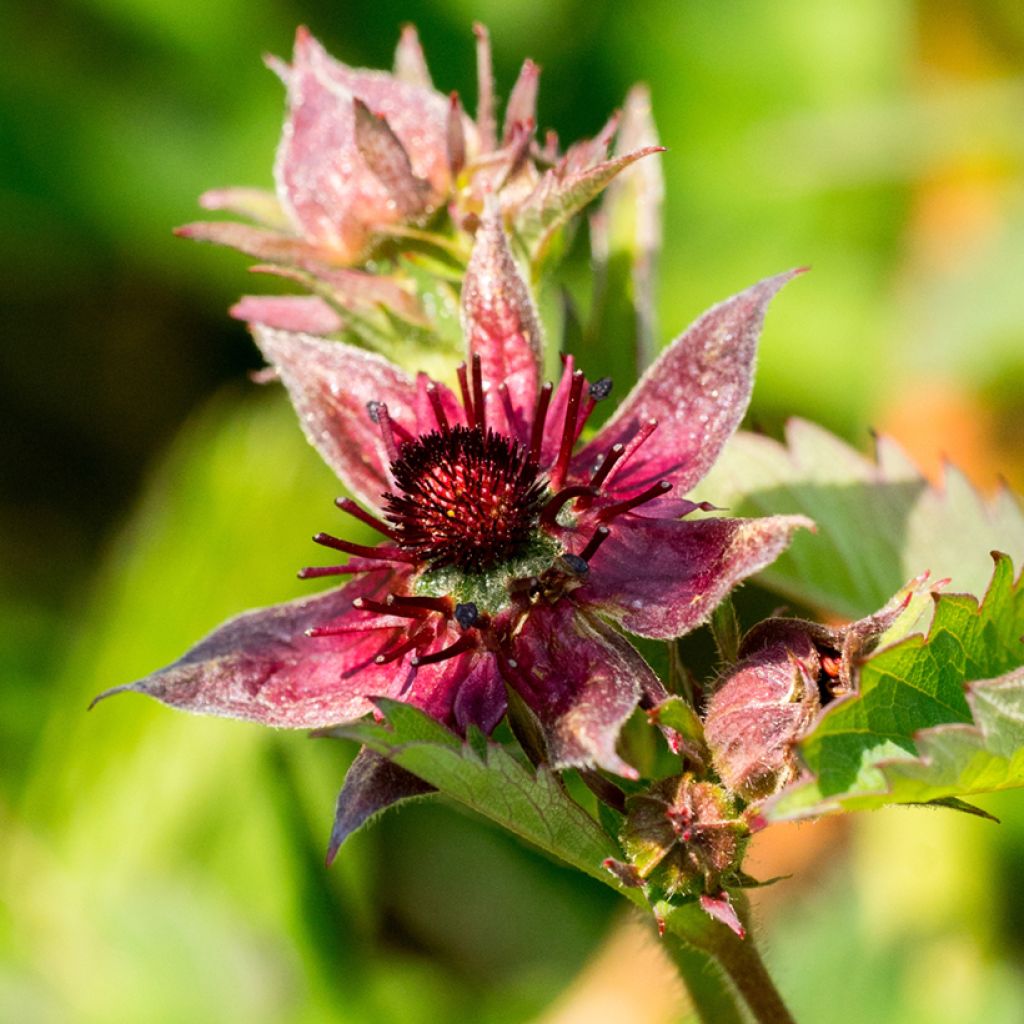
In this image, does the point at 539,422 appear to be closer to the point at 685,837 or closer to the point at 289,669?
the point at 289,669

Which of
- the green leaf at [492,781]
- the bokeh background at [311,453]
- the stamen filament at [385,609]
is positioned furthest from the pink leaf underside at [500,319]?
the bokeh background at [311,453]

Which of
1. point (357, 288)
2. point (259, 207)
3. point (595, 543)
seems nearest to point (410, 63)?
point (259, 207)

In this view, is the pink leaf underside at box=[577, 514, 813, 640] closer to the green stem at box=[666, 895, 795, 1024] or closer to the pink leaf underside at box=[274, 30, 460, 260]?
the green stem at box=[666, 895, 795, 1024]

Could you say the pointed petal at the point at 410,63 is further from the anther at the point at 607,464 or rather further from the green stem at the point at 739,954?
the green stem at the point at 739,954

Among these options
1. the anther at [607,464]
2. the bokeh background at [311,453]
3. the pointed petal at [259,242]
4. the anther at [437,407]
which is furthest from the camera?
the bokeh background at [311,453]

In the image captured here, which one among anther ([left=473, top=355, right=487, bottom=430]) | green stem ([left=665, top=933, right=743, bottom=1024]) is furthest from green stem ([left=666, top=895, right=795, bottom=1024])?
anther ([left=473, top=355, right=487, bottom=430])

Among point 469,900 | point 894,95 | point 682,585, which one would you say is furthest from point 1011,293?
point 682,585
